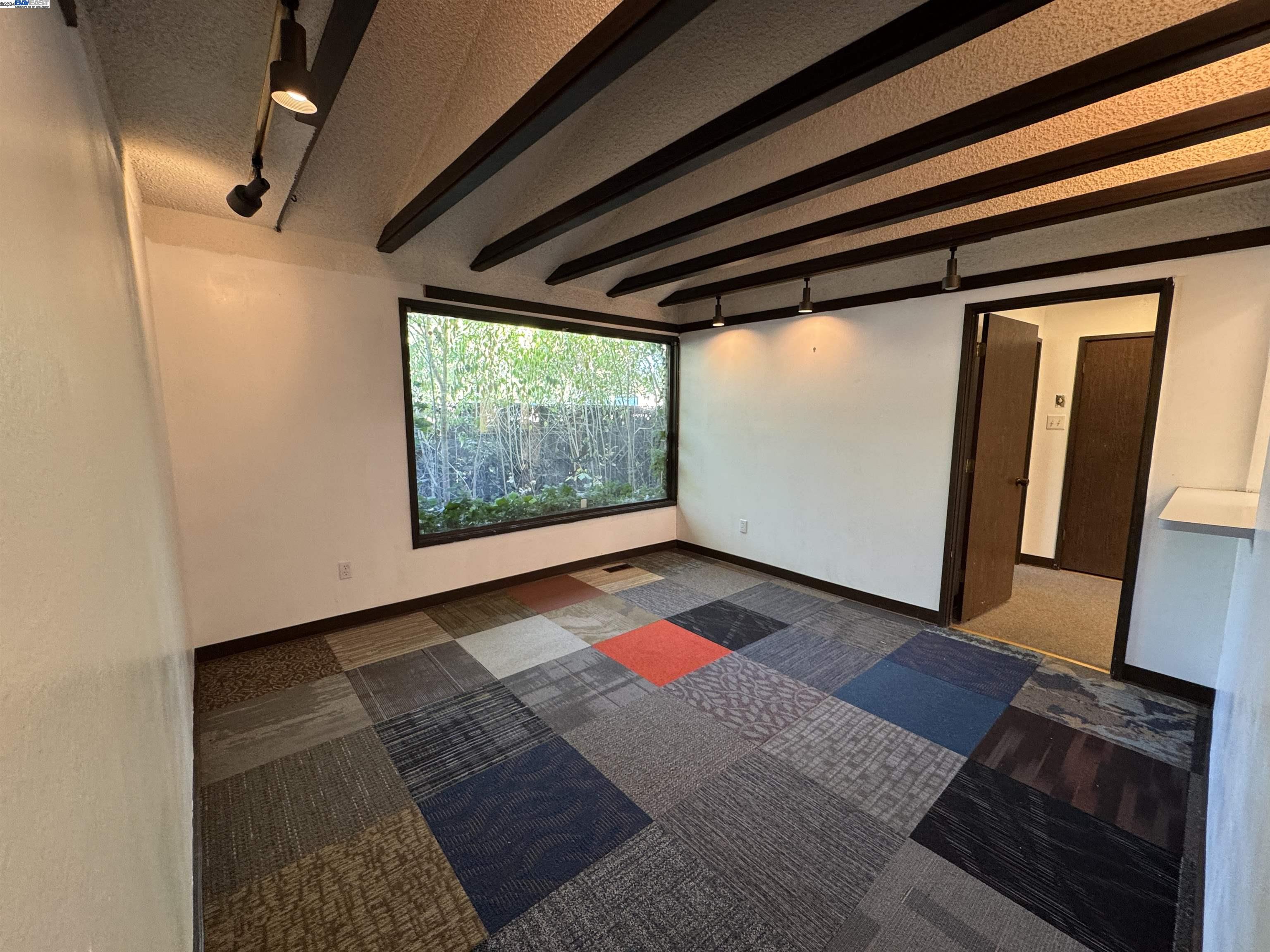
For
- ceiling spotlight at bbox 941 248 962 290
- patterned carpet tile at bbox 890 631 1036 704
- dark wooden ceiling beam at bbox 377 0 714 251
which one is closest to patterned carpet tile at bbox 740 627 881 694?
patterned carpet tile at bbox 890 631 1036 704

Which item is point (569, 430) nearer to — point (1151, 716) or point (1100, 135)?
point (1100, 135)

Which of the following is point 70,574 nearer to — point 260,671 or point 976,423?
point 260,671

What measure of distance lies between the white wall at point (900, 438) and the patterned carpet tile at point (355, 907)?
10.8 ft

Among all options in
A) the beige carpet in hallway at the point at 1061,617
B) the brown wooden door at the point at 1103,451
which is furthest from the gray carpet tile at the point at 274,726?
the brown wooden door at the point at 1103,451

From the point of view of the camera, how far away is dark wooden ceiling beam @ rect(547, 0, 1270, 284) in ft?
4.24

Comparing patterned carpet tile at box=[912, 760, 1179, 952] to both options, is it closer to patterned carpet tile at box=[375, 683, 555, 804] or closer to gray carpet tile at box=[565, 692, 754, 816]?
gray carpet tile at box=[565, 692, 754, 816]

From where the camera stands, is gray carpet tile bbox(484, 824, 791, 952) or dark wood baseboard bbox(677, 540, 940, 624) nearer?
gray carpet tile bbox(484, 824, 791, 952)

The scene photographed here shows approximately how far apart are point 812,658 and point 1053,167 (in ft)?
8.46

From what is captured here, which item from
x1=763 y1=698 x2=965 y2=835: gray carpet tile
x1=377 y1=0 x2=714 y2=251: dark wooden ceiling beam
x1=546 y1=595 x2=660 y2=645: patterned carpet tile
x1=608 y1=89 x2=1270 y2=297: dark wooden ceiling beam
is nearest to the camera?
x1=377 y1=0 x2=714 y2=251: dark wooden ceiling beam

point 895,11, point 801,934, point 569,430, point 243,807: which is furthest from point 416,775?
point 895,11

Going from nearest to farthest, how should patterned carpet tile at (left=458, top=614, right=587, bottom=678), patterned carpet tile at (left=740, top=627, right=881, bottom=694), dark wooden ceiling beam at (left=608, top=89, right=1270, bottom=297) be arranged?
dark wooden ceiling beam at (left=608, top=89, right=1270, bottom=297)
patterned carpet tile at (left=740, top=627, right=881, bottom=694)
patterned carpet tile at (left=458, top=614, right=587, bottom=678)

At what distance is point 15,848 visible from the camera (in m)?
0.39

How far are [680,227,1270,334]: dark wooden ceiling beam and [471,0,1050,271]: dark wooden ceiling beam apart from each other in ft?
6.79

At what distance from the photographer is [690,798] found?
1.91 m
